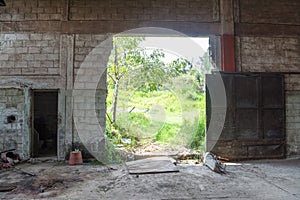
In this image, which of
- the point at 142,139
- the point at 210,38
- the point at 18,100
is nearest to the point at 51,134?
the point at 18,100

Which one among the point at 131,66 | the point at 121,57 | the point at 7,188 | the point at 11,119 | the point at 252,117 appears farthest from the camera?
the point at 131,66

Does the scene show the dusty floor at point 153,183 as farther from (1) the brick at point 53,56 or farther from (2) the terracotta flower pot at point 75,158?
(1) the brick at point 53,56

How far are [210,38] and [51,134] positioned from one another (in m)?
5.34

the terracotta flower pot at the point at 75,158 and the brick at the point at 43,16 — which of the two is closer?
the terracotta flower pot at the point at 75,158

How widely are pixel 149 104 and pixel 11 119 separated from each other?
6.60m

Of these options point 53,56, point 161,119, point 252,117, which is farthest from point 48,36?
point 161,119

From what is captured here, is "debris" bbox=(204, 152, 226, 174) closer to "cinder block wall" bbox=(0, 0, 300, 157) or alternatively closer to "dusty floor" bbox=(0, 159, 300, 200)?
"dusty floor" bbox=(0, 159, 300, 200)

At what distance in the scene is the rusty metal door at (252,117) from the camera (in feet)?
19.8

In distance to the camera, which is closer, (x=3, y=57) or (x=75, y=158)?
(x=75, y=158)

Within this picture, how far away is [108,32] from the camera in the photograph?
6133mm

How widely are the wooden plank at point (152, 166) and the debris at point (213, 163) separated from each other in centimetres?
72

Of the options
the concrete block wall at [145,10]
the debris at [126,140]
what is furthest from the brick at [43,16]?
the debris at [126,140]

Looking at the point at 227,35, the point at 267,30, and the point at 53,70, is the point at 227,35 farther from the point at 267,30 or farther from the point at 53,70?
the point at 53,70

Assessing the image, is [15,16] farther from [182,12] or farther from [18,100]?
[182,12]
